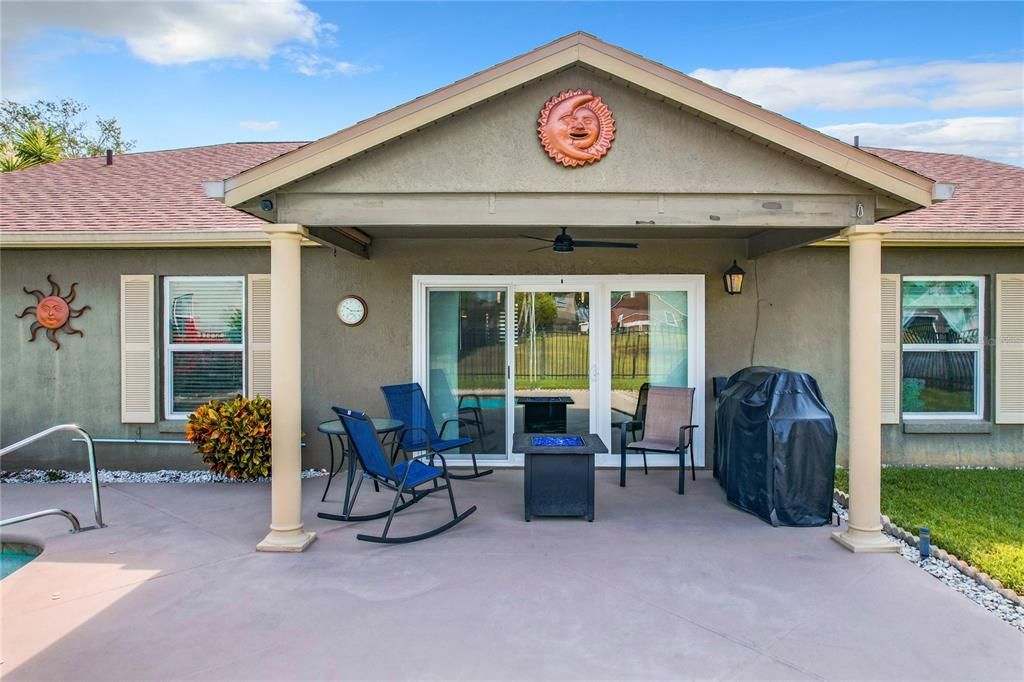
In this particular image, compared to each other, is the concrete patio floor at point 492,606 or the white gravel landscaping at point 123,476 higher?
the white gravel landscaping at point 123,476

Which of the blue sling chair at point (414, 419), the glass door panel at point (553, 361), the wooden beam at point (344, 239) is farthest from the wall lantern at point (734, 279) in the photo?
the wooden beam at point (344, 239)

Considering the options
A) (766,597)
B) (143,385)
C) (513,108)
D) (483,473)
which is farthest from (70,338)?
(766,597)

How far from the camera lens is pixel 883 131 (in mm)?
23312

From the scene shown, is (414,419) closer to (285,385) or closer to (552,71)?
(285,385)

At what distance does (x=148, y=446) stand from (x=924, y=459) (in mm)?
9197

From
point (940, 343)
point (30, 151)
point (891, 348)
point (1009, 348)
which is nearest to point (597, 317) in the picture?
point (891, 348)

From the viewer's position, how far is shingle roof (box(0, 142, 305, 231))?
7305mm

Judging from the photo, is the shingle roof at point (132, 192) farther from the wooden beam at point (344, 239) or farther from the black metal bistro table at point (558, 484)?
the black metal bistro table at point (558, 484)

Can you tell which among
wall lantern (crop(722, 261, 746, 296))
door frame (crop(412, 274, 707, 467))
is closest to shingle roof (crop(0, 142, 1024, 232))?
wall lantern (crop(722, 261, 746, 296))

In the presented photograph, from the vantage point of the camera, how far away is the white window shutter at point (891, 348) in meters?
7.29

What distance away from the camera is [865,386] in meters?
4.84

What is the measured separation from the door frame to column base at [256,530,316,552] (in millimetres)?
2703

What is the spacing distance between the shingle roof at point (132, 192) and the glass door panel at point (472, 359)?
7.67ft

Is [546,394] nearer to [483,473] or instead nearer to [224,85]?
[483,473]
